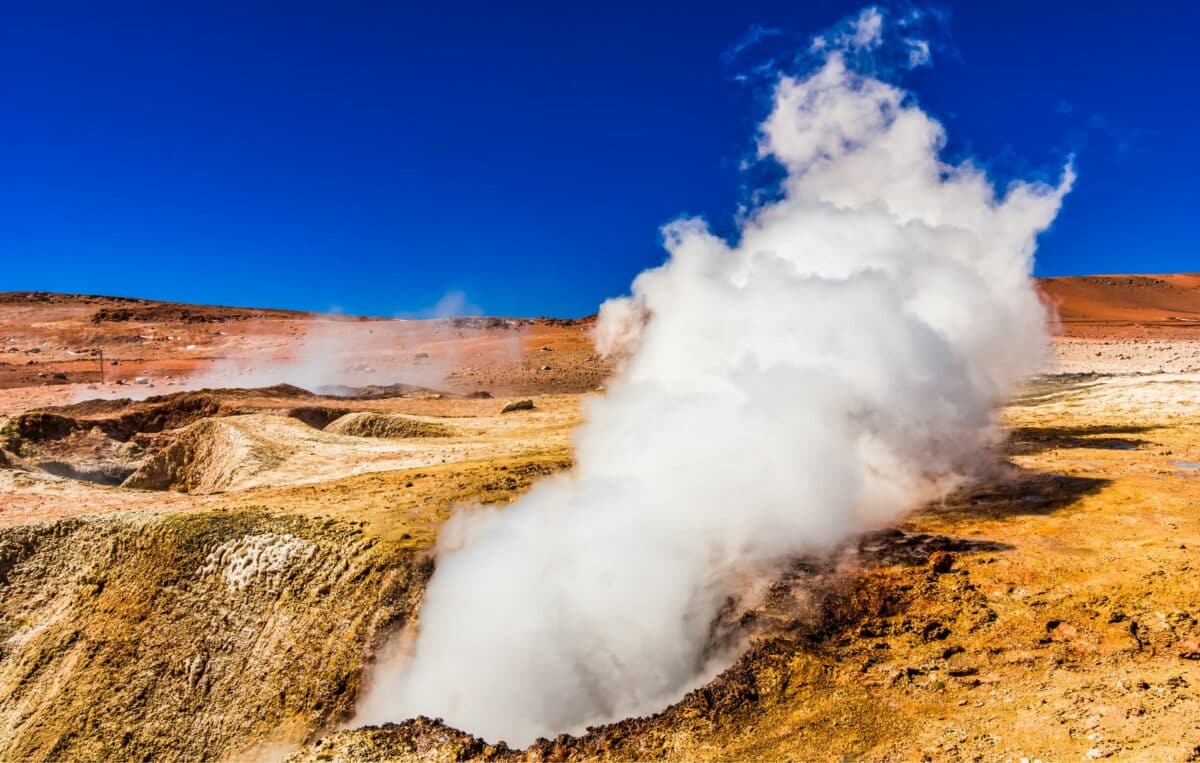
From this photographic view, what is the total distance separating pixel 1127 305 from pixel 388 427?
63827 mm

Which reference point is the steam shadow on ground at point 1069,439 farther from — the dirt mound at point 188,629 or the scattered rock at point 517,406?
the scattered rock at point 517,406

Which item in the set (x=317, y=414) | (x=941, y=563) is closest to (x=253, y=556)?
(x=941, y=563)

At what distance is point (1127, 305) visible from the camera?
5891cm

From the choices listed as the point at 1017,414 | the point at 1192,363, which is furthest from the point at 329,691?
the point at 1192,363

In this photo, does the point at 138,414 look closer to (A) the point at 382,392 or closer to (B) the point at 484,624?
(A) the point at 382,392

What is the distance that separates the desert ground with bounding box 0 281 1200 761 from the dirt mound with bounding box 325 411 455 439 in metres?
1.14

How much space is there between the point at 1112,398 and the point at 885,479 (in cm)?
1042

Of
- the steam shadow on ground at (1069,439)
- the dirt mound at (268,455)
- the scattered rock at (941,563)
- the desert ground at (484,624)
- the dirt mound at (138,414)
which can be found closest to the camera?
the desert ground at (484,624)

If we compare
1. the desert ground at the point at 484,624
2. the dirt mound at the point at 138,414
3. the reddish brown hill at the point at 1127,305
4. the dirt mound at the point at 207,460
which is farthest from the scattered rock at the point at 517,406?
the reddish brown hill at the point at 1127,305

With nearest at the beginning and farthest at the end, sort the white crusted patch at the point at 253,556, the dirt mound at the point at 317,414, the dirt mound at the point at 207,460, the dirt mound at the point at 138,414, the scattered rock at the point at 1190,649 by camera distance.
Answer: the scattered rock at the point at 1190,649 < the white crusted patch at the point at 253,556 < the dirt mound at the point at 207,460 < the dirt mound at the point at 138,414 < the dirt mound at the point at 317,414

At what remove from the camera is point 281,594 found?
273 inches

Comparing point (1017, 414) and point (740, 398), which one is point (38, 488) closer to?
point (740, 398)

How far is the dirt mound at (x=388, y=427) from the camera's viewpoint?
622 inches

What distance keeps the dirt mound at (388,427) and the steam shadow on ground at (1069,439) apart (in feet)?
34.5
